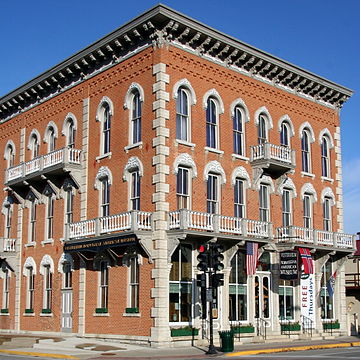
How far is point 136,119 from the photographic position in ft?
97.3

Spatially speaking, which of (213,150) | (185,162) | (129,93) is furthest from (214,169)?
(129,93)

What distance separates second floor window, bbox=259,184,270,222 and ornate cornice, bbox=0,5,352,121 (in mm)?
5878

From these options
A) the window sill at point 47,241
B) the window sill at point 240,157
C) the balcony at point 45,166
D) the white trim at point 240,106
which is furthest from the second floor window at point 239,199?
the window sill at point 47,241

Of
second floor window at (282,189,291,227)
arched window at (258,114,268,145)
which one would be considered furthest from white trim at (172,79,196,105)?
second floor window at (282,189,291,227)

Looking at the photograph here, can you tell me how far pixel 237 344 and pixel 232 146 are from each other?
31.1ft

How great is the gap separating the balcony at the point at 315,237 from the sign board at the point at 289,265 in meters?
0.76

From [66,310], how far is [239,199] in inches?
404

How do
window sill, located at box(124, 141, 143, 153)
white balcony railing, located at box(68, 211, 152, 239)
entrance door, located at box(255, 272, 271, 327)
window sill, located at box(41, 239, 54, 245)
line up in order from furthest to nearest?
window sill, located at box(41, 239, 54, 245)
entrance door, located at box(255, 272, 271, 327)
window sill, located at box(124, 141, 143, 153)
white balcony railing, located at box(68, 211, 152, 239)

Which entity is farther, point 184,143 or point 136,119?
point 136,119

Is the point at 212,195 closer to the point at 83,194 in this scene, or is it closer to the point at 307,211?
the point at 83,194

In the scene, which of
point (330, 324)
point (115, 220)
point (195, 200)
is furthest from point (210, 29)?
point (330, 324)

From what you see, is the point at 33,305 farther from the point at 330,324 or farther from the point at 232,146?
the point at 330,324

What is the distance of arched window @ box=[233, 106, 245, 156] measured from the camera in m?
31.9

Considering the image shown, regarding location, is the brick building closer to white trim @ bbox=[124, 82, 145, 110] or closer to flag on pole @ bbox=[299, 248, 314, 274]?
white trim @ bbox=[124, 82, 145, 110]
